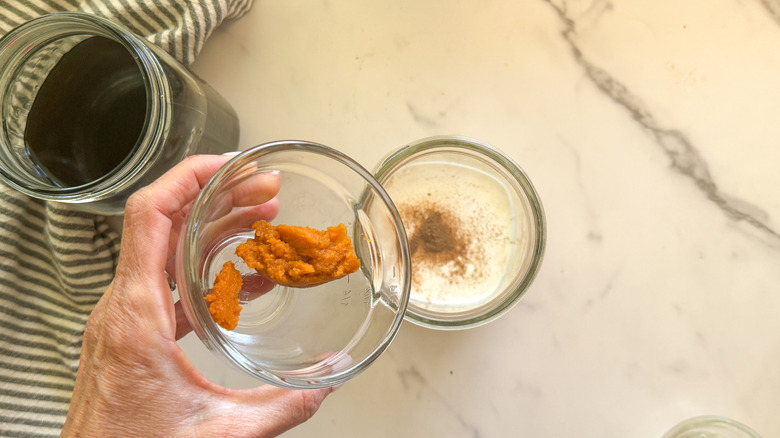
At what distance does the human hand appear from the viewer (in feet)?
2.09

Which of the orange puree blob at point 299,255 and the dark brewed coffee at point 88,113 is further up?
the orange puree blob at point 299,255

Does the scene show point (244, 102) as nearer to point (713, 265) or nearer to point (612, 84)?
point (612, 84)

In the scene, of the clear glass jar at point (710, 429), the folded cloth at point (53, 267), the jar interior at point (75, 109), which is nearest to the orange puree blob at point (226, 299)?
the jar interior at point (75, 109)

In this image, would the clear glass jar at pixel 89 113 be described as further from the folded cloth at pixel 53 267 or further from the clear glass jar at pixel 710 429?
the clear glass jar at pixel 710 429

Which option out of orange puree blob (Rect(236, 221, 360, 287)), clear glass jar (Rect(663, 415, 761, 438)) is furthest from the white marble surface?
orange puree blob (Rect(236, 221, 360, 287))

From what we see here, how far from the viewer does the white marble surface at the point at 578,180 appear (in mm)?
923

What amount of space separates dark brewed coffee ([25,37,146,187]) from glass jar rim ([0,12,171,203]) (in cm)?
5

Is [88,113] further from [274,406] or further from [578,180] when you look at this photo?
[578,180]

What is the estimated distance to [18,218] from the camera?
852 millimetres

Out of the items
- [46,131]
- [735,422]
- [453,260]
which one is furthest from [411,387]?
[46,131]

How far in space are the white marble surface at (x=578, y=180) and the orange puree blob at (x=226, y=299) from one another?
0.33 metres

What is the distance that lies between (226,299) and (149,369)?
12 centimetres

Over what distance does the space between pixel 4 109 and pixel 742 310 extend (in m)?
1.16

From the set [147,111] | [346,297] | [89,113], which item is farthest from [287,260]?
[89,113]
